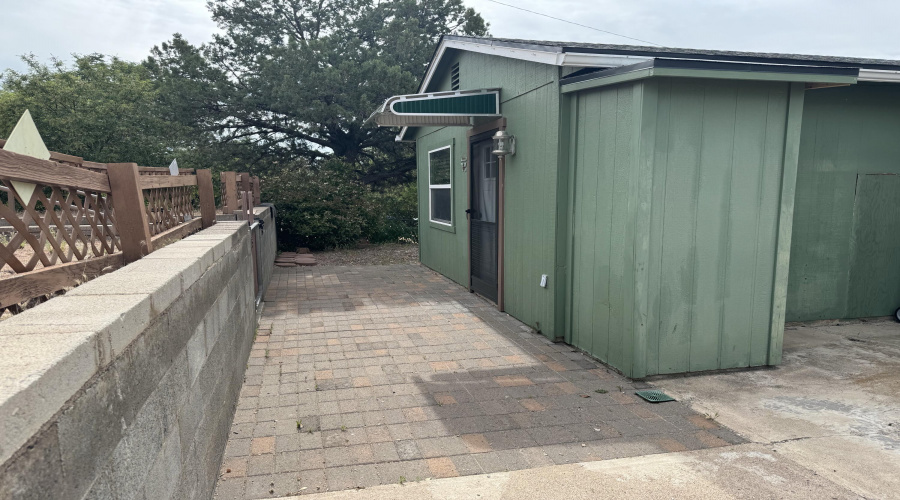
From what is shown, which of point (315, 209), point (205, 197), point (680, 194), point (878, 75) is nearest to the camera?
point (680, 194)

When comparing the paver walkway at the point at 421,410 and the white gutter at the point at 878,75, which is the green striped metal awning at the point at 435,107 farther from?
the white gutter at the point at 878,75

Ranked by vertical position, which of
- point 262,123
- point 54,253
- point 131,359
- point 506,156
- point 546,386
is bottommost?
point 546,386

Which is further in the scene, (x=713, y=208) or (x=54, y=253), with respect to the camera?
(x=713, y=208)

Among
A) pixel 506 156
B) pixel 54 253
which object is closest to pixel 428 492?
pixel 54 253

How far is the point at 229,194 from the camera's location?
5.59 meters

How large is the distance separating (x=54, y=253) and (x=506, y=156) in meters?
4.46

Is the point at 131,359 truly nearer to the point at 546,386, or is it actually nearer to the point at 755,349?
the point at 546,386

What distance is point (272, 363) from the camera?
439 centimetres

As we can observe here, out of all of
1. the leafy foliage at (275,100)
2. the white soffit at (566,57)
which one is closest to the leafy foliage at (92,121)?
the leafy foliage at (275,100)

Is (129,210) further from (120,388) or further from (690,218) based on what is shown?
(690,218)

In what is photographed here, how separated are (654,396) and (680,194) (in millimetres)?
1444

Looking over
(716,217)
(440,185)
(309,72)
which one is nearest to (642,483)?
(716,217)

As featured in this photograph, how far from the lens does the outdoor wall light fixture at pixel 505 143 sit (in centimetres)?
573

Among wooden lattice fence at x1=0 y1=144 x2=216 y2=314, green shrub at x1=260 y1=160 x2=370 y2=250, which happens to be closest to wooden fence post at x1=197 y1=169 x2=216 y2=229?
wooden lattice fence at x1=0 y1=144 x2=216 y2=314
